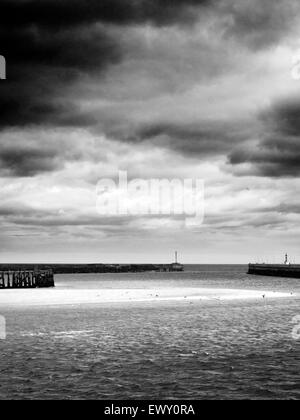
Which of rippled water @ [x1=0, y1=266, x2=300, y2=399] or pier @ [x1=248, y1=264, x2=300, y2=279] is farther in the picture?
pier @ [x1=248, y1=264, x2=300, y2=279]

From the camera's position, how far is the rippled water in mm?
20719

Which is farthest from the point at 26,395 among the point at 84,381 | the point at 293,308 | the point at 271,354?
the point at 293,308

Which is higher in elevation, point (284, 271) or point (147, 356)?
point (147, 356)

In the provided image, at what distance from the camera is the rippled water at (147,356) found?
2072 cm

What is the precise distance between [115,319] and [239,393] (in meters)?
23.1

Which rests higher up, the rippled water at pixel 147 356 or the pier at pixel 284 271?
the rippled water at pixel 147 356

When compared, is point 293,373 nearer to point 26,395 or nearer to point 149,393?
point 149,393

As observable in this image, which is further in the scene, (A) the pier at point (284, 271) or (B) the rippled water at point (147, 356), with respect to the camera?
(A) the pier at point (284, 271)

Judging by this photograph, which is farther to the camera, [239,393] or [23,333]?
[23,333]

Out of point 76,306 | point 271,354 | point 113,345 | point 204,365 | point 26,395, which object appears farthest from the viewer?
point 76,306

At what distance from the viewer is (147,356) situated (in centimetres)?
2716

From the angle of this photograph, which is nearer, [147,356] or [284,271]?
[147,356]

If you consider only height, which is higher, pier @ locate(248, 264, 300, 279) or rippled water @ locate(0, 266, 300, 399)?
rippled water @ locate(0, 266, 300, 399)
